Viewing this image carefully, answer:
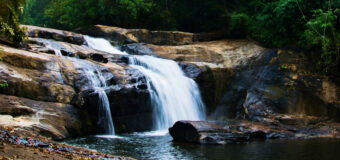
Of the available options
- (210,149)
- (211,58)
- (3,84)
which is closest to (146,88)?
(210,149)

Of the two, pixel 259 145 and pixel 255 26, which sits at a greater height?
pixel 255 26

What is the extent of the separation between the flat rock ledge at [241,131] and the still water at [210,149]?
1.34 feet

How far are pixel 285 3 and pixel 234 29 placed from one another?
15.3 feet

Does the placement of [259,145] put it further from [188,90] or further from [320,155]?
[188,90]

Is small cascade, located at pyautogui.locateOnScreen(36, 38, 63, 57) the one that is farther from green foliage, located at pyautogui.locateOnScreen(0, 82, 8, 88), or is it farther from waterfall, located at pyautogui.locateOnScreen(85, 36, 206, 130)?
green foliage, located at pyautogui.locateOnScreen(0, 82, 8, 88)

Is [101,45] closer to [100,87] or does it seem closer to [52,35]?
[52,35]

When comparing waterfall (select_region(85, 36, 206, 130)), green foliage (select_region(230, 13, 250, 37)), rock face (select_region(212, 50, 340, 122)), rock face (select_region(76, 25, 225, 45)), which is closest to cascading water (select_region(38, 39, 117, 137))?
waterfall (select_region(85, 36, 206, 130))

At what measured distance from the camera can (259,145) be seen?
1098 centimetres

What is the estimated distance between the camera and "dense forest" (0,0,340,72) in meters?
17.2

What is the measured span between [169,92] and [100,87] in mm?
3508

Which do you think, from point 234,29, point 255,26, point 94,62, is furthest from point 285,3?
point 94,62

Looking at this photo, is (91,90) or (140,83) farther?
(140,83)

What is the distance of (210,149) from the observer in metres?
10.1

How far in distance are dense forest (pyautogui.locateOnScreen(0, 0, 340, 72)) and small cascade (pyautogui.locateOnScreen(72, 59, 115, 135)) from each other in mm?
2768
